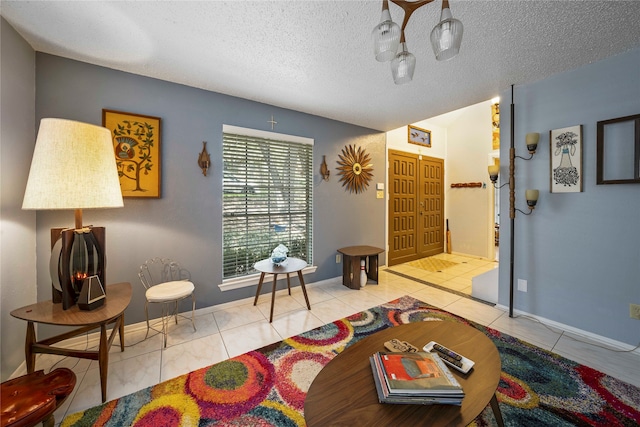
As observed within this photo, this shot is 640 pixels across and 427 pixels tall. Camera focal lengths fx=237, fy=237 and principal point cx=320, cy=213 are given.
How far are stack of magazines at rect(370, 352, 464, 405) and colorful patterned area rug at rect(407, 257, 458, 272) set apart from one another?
338 centimetres

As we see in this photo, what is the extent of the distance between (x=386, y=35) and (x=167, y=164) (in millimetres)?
2271

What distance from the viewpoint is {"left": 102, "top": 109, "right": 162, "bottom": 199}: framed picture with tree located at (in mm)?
2152

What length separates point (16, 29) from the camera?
5.47ft

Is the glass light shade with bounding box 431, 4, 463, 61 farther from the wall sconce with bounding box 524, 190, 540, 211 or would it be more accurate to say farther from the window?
the window

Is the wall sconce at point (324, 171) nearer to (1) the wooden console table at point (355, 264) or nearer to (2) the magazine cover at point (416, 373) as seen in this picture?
(1) the wooden console table at point (355, 264)

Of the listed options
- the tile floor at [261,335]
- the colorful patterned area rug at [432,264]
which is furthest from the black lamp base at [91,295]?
the colorful patterned area rug at [432,264]

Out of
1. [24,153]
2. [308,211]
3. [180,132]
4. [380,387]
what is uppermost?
[180,132]

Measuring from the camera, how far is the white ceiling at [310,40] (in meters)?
1.53

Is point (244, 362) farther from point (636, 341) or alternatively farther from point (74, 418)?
point (636, 341)

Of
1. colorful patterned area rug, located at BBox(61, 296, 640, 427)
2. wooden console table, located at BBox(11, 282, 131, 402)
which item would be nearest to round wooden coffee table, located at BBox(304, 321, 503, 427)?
colorful patterned area rug, located at BBox(61, 296, 640, 427)

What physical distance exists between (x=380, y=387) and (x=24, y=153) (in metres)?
2.83

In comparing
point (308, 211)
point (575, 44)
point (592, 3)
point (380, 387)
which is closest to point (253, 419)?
point (380, 387)

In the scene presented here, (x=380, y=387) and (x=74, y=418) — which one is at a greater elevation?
(x=380, y=387)

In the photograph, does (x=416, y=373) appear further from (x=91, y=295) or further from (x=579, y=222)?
(x=579, y=222)
